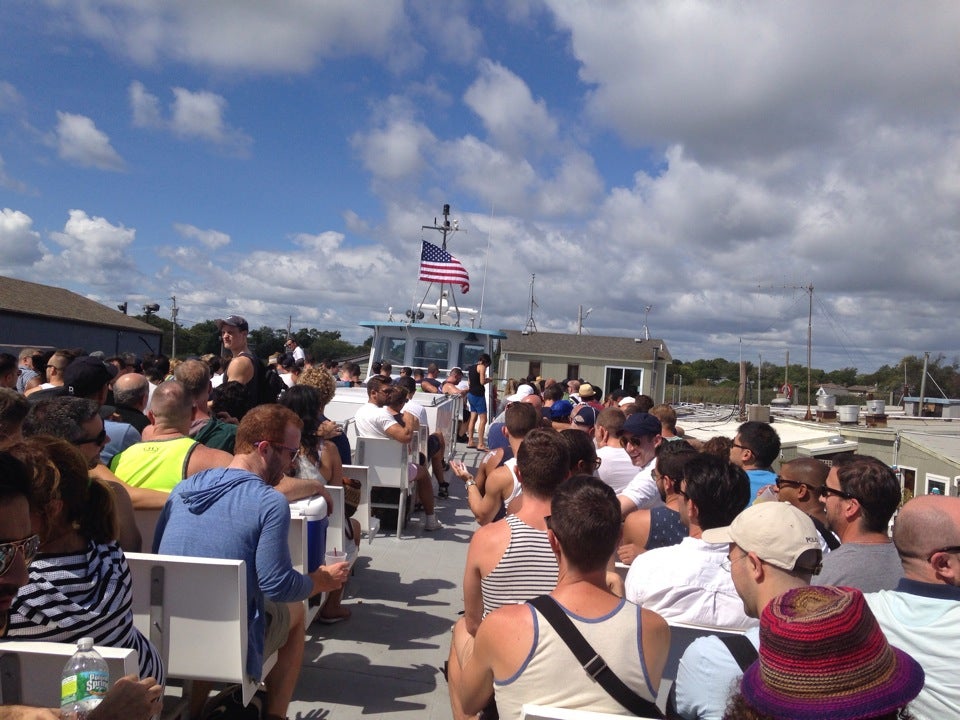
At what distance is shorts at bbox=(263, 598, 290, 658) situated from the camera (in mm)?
3094

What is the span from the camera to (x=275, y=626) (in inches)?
125

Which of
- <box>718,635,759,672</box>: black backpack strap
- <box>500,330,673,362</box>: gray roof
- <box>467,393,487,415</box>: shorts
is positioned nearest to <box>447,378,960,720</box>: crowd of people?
<box>718,635,759,672</box>: black backpack strap

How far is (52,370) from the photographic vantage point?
6.16m

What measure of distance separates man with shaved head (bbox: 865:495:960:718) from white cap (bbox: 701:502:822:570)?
29 centimetres

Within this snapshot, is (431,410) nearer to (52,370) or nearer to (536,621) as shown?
(52,370)

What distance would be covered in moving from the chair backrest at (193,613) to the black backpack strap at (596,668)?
4.42 ft

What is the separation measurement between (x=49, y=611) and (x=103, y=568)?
191mm

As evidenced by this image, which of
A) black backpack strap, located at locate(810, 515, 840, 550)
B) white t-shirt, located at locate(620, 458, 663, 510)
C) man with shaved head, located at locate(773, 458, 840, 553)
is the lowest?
black backpack strap, located at locate(810, 515, 840, 550)

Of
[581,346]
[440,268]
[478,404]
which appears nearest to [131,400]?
[478,404]

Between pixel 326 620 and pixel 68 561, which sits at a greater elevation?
pixel 68 561

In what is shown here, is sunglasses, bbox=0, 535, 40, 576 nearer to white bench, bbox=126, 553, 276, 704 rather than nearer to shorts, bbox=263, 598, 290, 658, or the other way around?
white bench, bbox=126, 553, 276, 704

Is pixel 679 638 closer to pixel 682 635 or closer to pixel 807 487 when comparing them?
pixel 682 635

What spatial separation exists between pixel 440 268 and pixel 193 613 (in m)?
13.0

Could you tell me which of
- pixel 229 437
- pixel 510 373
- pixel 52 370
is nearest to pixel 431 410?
pixel 52 370
